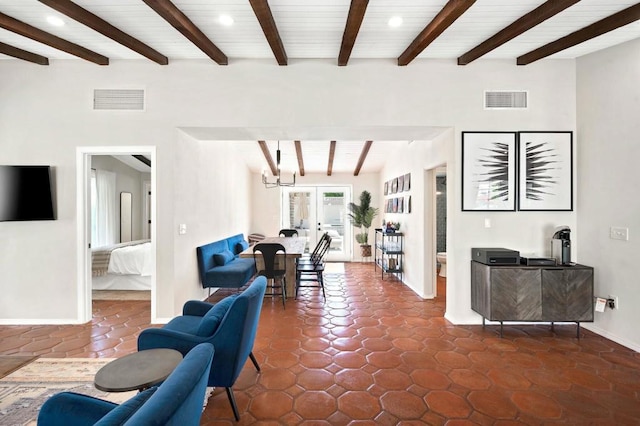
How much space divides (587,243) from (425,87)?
256 cm

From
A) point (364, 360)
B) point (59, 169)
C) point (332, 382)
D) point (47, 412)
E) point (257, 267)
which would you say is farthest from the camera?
point (257, 267)

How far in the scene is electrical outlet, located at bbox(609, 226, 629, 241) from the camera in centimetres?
321

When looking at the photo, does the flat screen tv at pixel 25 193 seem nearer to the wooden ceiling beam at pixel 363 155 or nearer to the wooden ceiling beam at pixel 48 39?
the wooden ceiling beam at pixel 48 39

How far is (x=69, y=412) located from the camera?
1.33 metres

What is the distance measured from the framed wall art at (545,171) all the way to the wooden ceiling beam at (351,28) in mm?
2255

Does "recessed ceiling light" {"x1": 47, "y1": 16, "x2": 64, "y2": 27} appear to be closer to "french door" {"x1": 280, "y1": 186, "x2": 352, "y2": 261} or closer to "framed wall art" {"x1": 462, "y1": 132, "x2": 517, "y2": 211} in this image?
"framed wall art" {"x1": 462, "y1": 132, "x2": 517, "y2": 211}

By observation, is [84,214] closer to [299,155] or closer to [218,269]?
[218,269]

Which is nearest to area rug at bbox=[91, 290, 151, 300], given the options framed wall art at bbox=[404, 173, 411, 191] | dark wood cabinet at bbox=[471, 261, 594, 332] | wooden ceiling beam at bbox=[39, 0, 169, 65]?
wooden ceiling beam at bbox=[39, 0, 169, 65]

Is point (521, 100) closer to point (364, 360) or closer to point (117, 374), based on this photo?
point (364, 360)

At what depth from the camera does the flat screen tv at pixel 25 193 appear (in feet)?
11.9

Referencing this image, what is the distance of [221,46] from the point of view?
3.48 metres

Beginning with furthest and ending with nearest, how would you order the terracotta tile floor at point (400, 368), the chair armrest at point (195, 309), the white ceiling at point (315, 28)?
the chair armrest at point (195, 309), the white ceiling at point (315, 28), the terracotta tile floor at point (400, 368)

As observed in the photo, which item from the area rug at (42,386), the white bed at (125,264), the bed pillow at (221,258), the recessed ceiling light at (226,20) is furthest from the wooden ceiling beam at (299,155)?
the area rug at (42,386)

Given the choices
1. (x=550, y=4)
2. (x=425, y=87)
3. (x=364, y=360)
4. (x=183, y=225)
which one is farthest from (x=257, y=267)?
(x=550, y=4)
